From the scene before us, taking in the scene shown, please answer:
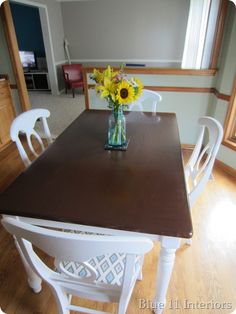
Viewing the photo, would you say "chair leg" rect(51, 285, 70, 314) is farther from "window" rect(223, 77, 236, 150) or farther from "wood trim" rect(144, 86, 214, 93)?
"wood trim" rect(144, 86, 214, 93)

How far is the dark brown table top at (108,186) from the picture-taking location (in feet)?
2.69

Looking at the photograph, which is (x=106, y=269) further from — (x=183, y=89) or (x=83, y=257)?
(x=183, y=89)

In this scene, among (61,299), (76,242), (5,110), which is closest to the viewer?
(76,242)

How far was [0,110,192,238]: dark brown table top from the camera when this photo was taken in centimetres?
82

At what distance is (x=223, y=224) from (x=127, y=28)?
18.1 feet

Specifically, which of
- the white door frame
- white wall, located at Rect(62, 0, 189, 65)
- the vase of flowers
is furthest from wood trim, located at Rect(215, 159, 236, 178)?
the white door frame

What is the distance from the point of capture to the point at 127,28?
5.51 m

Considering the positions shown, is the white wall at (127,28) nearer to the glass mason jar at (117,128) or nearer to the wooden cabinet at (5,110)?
the wooden cabinet at (5,110)

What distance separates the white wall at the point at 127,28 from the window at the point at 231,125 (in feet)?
13.0

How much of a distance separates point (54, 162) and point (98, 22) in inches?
224

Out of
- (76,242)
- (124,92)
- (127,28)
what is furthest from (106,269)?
(127,28)

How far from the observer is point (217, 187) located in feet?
7.18

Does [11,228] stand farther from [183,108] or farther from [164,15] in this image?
[164,15]

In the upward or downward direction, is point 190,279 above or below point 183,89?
below
